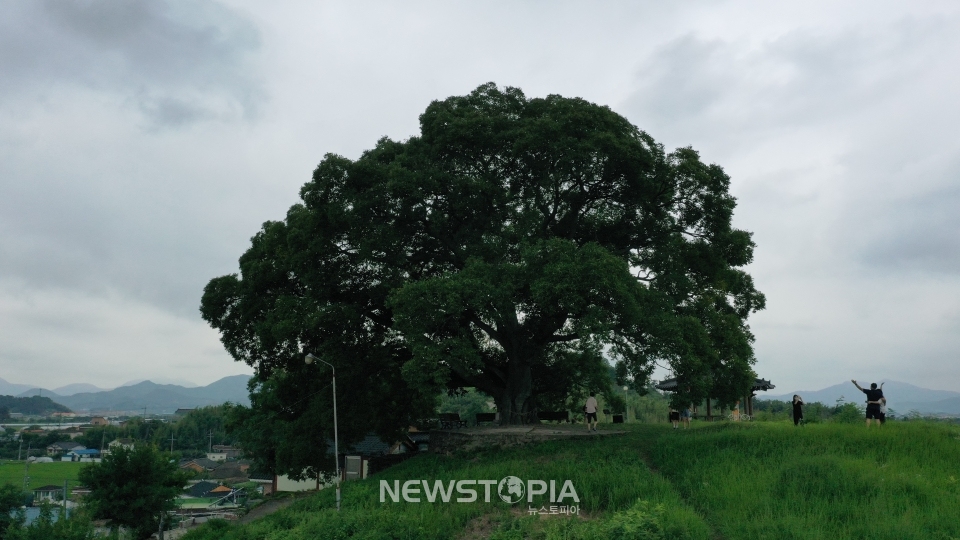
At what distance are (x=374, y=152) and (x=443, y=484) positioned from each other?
43.1 feet

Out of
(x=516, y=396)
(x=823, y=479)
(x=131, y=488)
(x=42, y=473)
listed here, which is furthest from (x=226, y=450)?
(x=823, y=479)

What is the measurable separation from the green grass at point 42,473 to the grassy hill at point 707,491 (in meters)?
75.1

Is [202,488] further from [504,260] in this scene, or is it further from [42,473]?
[504,260]

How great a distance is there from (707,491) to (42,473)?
342 feet

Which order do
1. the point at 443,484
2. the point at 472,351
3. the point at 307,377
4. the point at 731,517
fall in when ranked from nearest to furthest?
the point at 731,517, the point at 443,484, the point at 472,351, the point at 307,377

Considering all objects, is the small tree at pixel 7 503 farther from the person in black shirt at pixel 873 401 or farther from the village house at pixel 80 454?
the village house at pixel 80 454

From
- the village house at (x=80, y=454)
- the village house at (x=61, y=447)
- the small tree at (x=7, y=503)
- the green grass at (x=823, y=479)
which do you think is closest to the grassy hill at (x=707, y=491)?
the green grass at (x=823, y=479)

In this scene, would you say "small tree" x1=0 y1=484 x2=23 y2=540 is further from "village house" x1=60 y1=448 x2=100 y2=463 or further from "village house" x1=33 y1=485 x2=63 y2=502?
"village house" x1=60 y1=448 x2=100 y2=463

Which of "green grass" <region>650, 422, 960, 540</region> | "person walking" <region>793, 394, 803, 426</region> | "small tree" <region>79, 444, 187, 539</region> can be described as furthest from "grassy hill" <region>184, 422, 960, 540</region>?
"small tree" <region>79, 444, 187, 539</region>

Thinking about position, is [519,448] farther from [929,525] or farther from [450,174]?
[929,525]

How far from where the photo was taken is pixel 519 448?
22750 millimetres

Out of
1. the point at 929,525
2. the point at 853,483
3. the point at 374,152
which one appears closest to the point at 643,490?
the point at 853,483

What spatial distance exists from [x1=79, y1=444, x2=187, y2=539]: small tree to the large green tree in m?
7.26

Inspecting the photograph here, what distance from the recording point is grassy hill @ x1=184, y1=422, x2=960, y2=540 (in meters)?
14.2
